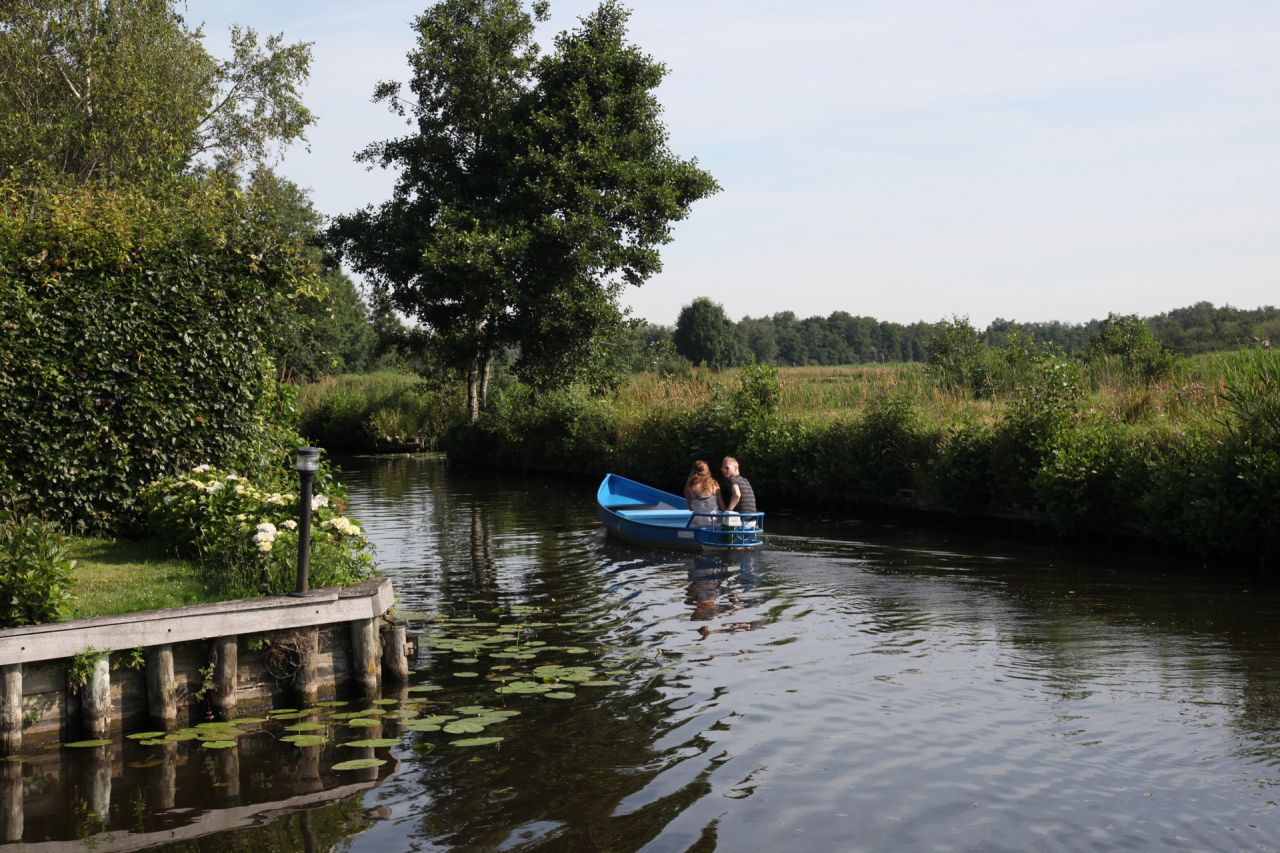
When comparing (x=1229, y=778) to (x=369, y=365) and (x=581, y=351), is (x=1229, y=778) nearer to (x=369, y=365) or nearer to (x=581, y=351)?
(x=581, y=351)

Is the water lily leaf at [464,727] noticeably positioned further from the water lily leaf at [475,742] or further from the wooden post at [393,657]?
the wooden post at [393,657]

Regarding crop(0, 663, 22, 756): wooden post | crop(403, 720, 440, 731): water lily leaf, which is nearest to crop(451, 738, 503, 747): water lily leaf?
crop(403, 720, 440, 731): water lily leaf

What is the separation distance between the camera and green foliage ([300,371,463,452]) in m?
46.8

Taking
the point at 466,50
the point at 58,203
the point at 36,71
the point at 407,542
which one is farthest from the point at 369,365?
the point at 58,203

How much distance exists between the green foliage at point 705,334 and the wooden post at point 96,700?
88.7 meters

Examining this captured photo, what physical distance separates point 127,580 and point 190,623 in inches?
72.7

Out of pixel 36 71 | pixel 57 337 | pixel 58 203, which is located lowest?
pixel 57 337

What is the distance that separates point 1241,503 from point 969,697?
850 centimetres

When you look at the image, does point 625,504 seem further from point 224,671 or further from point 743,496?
point 224,671

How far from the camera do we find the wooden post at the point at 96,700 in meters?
8.39

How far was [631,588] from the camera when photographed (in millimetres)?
15438

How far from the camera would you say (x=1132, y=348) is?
98.7 ft

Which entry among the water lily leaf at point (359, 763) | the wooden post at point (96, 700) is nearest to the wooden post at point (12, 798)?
the wooden post at point (96, 700)

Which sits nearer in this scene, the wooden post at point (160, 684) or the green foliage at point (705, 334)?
the wooden post at point (160, 684)
